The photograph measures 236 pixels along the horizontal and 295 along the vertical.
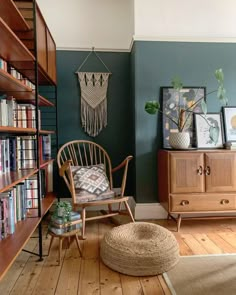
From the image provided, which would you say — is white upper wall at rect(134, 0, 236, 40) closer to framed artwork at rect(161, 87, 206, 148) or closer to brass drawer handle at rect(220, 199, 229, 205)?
framed artwork at rect(161, 87, 206, 148)

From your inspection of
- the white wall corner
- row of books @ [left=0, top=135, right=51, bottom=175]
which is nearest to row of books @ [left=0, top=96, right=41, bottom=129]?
row of books @ [left=0, top=135, right=51, bottom=175]

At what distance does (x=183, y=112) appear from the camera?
276 centimetres

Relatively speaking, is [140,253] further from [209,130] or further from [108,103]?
[108,103]

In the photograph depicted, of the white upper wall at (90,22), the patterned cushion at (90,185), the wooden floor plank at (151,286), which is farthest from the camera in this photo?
the white upper wall at (90,22)

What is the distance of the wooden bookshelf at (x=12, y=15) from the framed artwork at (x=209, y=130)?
2011 mm

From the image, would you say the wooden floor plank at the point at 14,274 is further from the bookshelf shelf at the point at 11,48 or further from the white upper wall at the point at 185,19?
the white upper wall at the point at 185,19

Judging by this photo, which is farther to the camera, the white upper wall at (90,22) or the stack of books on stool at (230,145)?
the white upper wall at (90,22)

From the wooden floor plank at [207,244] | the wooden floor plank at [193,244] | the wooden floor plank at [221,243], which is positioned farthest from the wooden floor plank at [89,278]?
the wooden floor plank at [221,243]

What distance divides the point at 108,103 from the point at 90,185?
1197 millimetres

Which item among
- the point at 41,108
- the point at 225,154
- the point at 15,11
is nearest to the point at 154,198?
the point at 225,154

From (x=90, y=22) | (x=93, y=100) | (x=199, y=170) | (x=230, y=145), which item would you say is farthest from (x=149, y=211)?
(x=90, y=22)

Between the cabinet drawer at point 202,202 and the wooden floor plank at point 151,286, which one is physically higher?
the cabinet drawer at point 202,202

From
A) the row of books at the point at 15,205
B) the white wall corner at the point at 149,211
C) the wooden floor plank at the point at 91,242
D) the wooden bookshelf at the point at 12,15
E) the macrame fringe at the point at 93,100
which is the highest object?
the wooden bookshelf at the point at 12,15

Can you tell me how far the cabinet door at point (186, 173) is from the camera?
256 centimetres
